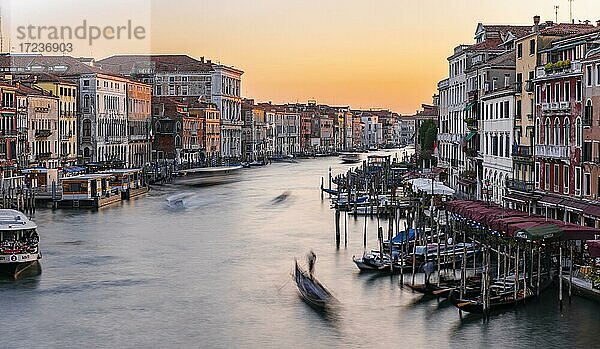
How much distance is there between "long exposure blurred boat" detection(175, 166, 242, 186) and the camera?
40969 mm

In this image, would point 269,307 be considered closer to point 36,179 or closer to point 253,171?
point 36,179

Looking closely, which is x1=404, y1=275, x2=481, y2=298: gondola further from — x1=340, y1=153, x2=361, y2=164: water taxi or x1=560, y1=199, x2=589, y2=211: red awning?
x1=340, y1=153, x2=361, y2=164: water taxi

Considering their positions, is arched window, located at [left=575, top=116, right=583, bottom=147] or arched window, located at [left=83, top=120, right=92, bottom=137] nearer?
arched window, located at [left=575, top=116, right=583, bottom=147]

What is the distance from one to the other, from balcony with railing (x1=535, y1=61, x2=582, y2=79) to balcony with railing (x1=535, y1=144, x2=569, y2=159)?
45.6 inches

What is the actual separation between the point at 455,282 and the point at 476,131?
10123 mm

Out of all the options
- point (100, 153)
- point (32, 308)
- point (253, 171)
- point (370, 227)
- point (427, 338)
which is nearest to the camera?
point (427, 338)

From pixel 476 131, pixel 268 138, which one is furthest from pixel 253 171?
pixel 476 131

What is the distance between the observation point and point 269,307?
45.8 feet

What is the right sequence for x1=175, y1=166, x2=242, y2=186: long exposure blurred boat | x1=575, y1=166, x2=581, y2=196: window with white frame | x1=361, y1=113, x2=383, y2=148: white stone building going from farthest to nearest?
1. x1=361, y1=113, x2=383, y2=148: white stone building
2. x1=175, y1=166, x2=242, y2=186: long exposure blurred boat
3. x1=575, y1=166, x2=581, y2=196: window with white frame

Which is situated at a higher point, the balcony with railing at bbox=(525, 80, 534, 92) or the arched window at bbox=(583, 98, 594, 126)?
the balcony with railing at bbox=(525, 80, 534, 92)

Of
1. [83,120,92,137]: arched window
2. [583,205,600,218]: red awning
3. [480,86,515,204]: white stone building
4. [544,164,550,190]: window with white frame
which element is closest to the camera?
[583,205,600,218]: red awning

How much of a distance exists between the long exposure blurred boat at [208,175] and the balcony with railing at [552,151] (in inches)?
874

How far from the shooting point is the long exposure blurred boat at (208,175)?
134 ft

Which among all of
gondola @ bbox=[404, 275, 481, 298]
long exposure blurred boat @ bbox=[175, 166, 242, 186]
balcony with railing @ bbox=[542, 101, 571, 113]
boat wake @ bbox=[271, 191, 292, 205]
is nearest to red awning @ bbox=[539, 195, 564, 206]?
balcony with railing @ bbox=[542, 101, 571, 113]
